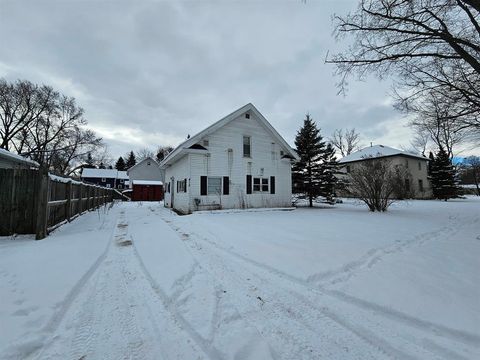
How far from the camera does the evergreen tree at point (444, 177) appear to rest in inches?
977

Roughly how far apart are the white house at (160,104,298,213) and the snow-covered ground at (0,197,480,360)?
826 cm

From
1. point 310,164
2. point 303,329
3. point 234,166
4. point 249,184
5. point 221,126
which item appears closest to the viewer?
point 303,329

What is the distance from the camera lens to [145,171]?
41.1 m

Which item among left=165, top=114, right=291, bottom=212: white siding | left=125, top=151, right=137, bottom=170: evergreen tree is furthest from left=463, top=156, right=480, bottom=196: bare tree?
left=125, top=151, right=137, bottom=170: evergreen tree

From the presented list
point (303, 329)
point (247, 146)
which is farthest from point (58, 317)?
point (247, 146)

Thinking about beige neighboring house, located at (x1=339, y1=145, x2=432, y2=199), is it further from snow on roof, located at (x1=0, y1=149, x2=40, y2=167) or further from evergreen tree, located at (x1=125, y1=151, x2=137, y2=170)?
evergreen tree, located at (x1=125, y1=151, x2=137, y2=170)

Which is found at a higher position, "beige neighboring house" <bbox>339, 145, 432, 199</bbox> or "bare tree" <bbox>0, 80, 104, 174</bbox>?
"bare tree" <bbox>0, 80, 104, 174</bbox>

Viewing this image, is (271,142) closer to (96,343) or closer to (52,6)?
(52,6)

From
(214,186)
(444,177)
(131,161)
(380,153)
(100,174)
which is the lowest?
(214,186)

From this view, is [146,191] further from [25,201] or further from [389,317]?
[389,317]

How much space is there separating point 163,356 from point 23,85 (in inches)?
1359

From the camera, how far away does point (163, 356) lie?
174 centimetres

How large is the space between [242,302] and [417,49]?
881cm

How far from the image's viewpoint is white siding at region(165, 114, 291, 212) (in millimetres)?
12836
